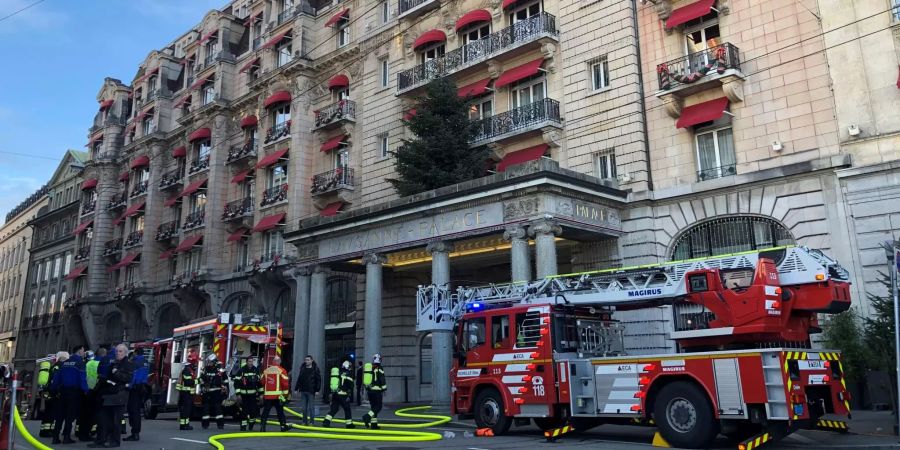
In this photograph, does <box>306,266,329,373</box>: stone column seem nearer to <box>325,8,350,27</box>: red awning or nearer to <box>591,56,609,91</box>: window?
<box>591,56,609,91</box>: window

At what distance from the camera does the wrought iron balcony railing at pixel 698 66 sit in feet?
70.9

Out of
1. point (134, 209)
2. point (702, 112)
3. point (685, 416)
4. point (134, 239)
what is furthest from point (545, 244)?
point (134, 239)

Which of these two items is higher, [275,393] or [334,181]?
[334,181]

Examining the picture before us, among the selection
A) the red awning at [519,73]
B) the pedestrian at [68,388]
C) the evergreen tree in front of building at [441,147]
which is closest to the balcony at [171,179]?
the evergreen tree in front of building at [441,147]

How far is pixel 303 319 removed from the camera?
95.5 feet

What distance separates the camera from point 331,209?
1358 inches

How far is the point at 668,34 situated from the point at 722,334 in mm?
14136

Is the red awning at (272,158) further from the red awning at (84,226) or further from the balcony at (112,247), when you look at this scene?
the red awning at (84,226)

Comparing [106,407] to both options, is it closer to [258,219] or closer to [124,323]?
[258,219]

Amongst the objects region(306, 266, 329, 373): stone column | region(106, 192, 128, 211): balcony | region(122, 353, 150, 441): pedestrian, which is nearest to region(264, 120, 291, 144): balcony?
region(306, 266, 329, 373): stone column

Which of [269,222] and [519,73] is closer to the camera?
[519,73]

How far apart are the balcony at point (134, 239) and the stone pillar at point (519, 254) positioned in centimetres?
3625

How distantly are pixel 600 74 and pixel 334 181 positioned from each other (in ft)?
48.6

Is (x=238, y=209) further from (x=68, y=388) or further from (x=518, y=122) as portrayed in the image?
(x=68, y=388)
